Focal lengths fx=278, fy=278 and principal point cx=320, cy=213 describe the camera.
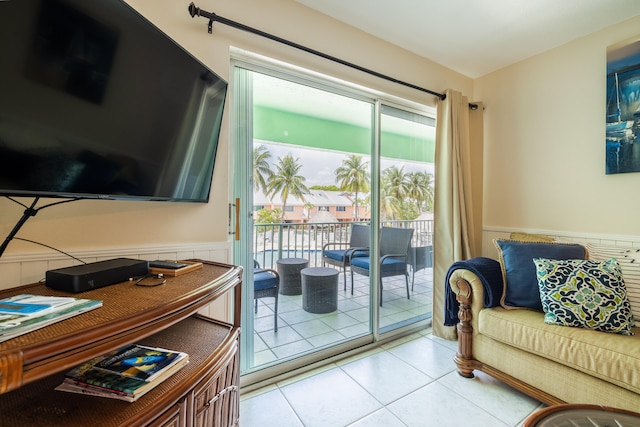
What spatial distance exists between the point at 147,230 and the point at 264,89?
115cm

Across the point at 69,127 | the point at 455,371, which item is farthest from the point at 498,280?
the point at 69,127

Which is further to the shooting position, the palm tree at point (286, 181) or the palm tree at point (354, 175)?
the palm tree at point (354, 175)

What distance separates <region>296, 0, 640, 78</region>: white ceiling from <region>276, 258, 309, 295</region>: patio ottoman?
180 centimetres

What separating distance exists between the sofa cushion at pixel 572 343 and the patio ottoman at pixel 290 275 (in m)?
1.32

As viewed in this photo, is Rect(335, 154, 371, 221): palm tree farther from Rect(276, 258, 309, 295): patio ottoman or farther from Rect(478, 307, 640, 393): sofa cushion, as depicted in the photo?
Rect(478, 307, 640, 393): sofa cushion

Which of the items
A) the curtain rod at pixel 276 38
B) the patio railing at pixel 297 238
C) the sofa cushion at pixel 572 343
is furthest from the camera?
the patio railing at pixel 297 238

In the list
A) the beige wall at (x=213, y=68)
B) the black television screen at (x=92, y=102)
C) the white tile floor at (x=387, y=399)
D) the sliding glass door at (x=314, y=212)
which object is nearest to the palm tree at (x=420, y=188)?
the sliding glass door at (x=314, y=212)

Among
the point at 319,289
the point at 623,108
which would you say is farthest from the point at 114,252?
the point at 623,108

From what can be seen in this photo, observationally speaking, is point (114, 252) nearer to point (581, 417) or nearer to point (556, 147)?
point (581, 417)

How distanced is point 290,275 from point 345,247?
0.55 m

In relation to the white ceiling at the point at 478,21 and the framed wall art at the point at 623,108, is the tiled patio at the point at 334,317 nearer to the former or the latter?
the framed wall art at the point at 623,108

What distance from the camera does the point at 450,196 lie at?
8.21ft

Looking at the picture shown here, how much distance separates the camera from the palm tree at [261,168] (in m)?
1.85

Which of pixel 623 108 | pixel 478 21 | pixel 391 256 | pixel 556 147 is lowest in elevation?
pixel 391 256
